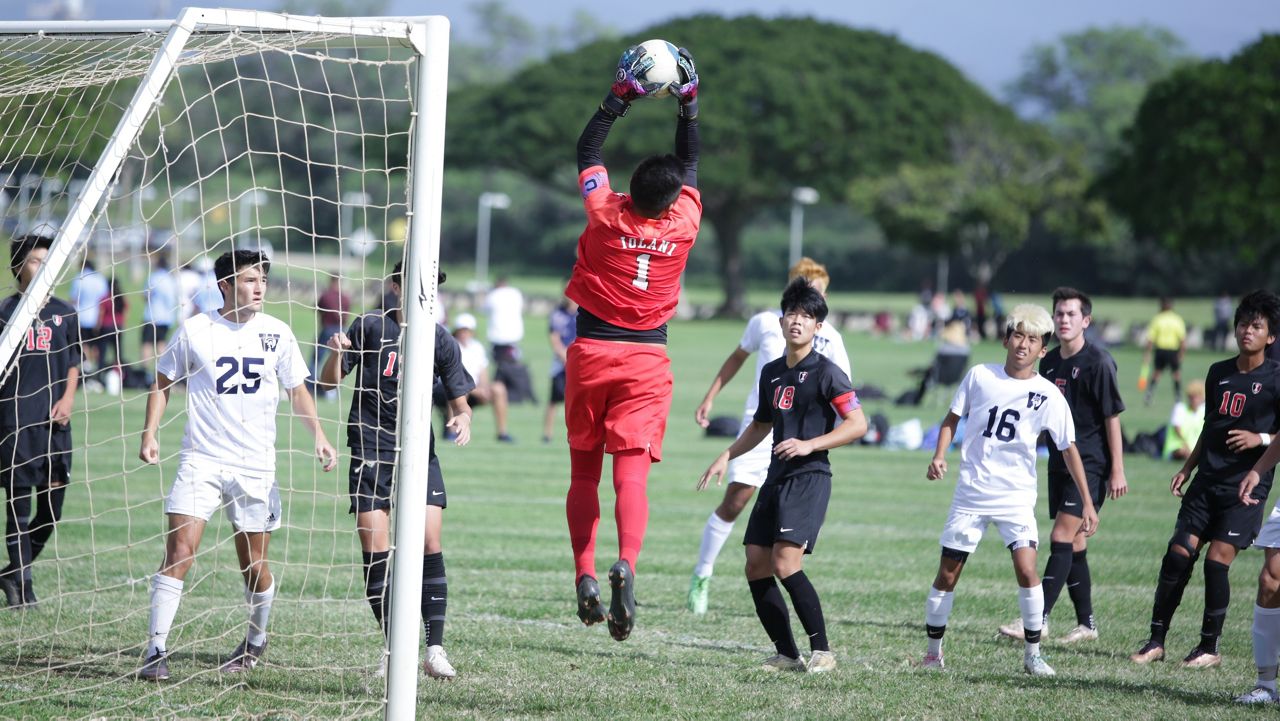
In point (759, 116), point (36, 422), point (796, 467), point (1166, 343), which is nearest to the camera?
point (796, 467)

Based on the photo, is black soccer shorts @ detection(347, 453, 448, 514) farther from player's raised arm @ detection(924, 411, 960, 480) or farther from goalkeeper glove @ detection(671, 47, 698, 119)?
player's raised arm @ detection(924, 411, 960, 480)

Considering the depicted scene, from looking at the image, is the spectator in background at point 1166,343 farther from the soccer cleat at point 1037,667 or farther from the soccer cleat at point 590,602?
the soccer cleat at point 590,602

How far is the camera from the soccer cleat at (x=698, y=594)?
8062 mm

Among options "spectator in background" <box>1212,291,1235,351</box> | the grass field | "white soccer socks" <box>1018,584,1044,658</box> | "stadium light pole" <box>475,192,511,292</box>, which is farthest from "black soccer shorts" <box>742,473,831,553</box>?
"stadium light pole" <box>475,192,511,292</box>

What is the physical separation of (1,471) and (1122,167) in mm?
46632

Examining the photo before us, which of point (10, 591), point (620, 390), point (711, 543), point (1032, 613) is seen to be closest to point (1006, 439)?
point (1032, 613)

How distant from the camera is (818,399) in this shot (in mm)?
6395

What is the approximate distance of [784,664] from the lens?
6.57 metres

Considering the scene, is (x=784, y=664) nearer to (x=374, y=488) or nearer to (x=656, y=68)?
(x=374, y=488)

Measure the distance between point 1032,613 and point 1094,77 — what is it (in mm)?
116639

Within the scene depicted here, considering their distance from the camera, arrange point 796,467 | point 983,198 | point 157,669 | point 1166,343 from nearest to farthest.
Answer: point 157,669 → point 796,467 → point 1166,343 → point 983,198

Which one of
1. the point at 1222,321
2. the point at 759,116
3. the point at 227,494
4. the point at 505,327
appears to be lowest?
the point at 227,494

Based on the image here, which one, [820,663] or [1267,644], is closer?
[1267,644]

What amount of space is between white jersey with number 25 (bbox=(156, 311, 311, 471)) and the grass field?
0.46 meters
